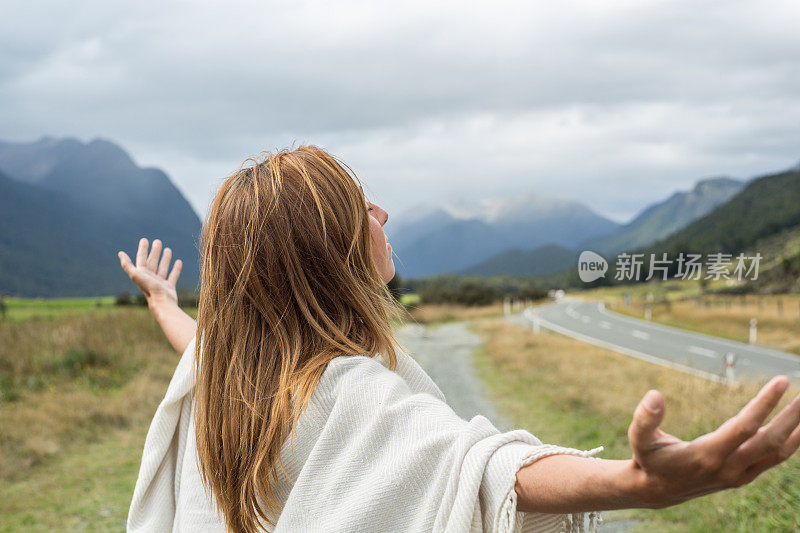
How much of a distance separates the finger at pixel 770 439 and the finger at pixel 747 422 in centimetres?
1

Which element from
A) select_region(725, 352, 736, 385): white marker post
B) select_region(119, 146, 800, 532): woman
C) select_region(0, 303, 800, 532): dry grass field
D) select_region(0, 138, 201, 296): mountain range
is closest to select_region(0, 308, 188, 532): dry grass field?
select_region(0, 303, 800, 532): dry grass field

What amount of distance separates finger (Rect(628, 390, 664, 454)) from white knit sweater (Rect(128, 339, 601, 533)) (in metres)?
0.23

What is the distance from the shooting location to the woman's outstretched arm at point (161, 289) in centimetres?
187

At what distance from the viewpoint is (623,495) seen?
783mm

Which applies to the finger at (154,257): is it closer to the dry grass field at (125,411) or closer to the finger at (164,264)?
the finger at (164,264)

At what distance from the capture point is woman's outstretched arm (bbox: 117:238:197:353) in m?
1.87

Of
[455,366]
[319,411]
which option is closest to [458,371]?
[455,366]

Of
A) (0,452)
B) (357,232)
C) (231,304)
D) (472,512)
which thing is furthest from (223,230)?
(0,452)

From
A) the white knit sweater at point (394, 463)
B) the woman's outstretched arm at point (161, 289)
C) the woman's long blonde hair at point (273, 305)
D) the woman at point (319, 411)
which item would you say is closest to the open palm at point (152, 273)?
the woman's outstretched arm at point (161, 289)

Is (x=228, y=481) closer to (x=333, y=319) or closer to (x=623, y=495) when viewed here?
(x=333, y=319)

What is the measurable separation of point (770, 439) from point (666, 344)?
19522 millimetres

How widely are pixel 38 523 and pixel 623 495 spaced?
5443 mm

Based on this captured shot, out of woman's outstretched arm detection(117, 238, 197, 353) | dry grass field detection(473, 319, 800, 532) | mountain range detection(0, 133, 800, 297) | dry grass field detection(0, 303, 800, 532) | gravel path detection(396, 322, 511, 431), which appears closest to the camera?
woman's outstretched arm detection(117, 238, 197, 353)

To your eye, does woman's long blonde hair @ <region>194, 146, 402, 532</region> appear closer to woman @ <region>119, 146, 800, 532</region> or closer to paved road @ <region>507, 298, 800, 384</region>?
woman @ <region>119, 146, 800, 532</region>
